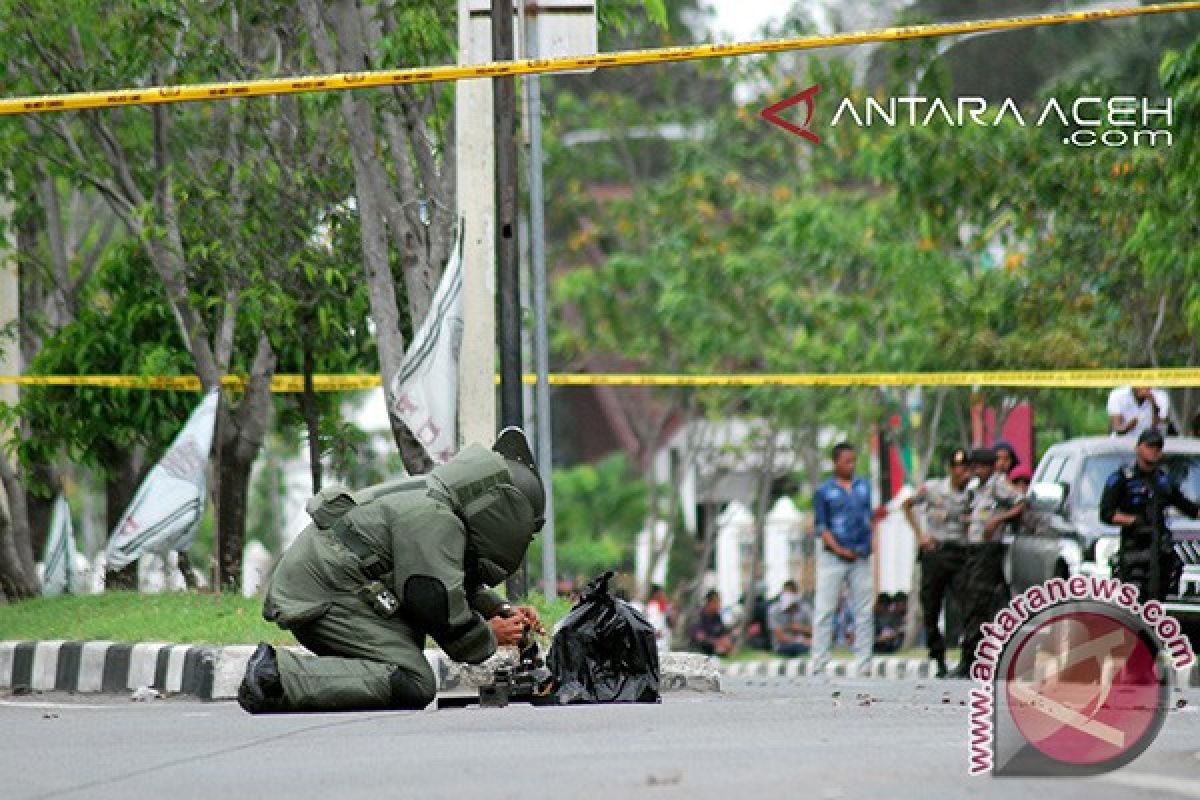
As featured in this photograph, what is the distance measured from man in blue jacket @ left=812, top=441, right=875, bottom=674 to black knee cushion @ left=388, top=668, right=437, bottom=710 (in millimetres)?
7258

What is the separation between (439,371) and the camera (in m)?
14.8

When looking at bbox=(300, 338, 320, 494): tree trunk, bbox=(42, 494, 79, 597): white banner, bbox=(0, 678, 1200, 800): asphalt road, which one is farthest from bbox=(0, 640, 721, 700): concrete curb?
bbox=(42, 494, 79, 597): white banner

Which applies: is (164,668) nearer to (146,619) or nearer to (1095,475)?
(146,619)

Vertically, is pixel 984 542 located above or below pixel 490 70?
below

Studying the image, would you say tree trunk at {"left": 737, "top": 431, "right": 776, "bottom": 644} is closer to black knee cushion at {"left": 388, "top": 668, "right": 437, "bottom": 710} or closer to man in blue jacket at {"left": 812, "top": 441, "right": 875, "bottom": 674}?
man in blue jacket at {"left": 812, "top": 441, "right": 875, "bottom": 674}

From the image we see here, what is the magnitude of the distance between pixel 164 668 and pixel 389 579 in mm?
4198

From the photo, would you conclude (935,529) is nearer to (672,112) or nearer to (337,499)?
(337,499)

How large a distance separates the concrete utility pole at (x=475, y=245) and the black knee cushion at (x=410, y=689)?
459 cm

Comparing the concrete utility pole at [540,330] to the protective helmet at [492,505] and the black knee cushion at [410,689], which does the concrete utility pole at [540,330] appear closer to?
the black knee cushion at [410,689]

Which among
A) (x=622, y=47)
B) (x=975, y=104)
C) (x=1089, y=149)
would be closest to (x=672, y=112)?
(x=622, y=47)

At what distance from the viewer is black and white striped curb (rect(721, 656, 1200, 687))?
58.7 feet

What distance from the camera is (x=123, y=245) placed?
20266 millimetres

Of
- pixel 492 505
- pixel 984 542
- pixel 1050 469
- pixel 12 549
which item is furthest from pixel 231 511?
pixel 492 505

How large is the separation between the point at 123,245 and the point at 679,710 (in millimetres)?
10634
